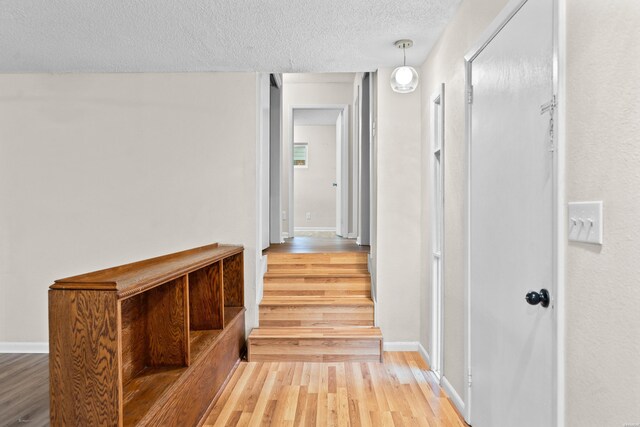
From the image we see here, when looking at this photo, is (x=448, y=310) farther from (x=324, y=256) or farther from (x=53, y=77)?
(x=53, y=77)

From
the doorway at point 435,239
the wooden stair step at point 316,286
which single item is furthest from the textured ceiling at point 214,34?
the wooden stair step at point 316,286

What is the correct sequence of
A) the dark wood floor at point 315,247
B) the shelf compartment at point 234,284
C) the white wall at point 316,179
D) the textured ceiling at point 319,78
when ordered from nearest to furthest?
the shelf compartment at point 234,284
the dark wood floor at point 315,247
the textured ceiling at point 319,78
the white wall at point 316,179

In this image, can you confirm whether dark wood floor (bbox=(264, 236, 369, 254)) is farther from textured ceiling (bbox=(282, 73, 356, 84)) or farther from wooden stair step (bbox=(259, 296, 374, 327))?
textured ceiling (bbox=(282, 73, 356, 84))

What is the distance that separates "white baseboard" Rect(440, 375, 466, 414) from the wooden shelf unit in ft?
4.52

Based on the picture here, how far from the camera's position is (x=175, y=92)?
3.62 m

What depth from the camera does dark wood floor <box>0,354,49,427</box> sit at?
2.43 m

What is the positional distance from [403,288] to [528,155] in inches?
86.0

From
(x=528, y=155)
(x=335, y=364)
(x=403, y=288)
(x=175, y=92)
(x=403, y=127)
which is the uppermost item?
(x=175, y=92)

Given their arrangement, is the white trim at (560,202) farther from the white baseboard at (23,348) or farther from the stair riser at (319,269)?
the white baseboard at (23,348)

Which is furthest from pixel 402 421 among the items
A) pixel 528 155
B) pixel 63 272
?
pixel 63 272

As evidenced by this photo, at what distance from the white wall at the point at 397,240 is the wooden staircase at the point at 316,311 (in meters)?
0.19

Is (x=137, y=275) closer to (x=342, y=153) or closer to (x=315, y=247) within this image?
(x=315, y=247)

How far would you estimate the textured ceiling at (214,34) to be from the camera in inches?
97.1

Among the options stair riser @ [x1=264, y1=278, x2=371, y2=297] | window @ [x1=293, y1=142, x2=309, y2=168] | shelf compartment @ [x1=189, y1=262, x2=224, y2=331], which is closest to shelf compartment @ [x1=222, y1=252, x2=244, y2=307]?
stair riser @ [x1=264, y1=278, x2=371, y2=297]
